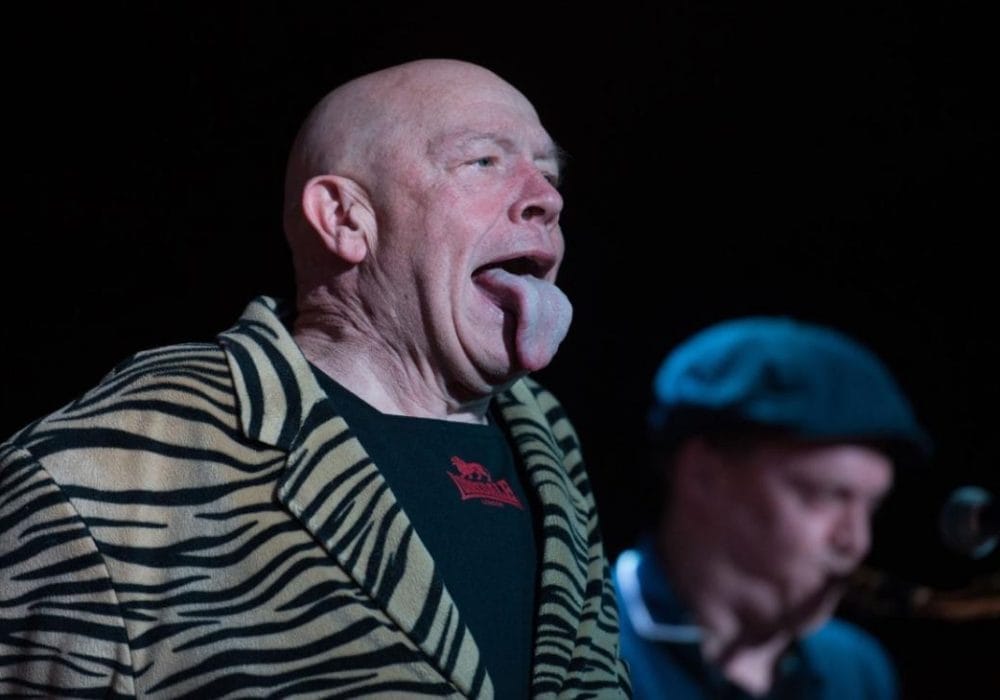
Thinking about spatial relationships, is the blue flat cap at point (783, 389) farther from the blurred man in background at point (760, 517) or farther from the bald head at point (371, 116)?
the bald head at point (371, 116)

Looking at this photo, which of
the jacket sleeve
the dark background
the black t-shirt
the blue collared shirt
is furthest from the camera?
the blue collared shirt

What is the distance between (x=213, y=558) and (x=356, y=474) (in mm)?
193

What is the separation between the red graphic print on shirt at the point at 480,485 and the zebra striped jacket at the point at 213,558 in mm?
161

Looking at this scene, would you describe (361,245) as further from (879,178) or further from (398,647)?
(879,178)

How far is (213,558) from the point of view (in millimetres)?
1391

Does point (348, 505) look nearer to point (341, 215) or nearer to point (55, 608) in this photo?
point (55, 608)

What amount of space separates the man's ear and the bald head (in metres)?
0.02

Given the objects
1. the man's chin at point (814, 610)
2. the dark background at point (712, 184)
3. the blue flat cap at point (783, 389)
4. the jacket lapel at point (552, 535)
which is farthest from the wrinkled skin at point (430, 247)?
the man's chin at point (814, 610)

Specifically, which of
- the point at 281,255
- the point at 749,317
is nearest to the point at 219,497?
the point at 281,255

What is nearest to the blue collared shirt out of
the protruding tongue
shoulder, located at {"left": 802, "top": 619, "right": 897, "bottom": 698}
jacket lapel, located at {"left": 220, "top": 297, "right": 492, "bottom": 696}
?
shoulder, located at {"left": 802, "top": 619, "right": 897, "bottom": 698}

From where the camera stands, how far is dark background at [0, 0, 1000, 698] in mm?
2215

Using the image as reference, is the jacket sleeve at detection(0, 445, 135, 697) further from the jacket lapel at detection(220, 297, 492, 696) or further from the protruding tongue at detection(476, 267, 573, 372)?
the protruding tongue at detection(476, 267, 573, 372)

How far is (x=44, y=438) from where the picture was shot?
4.61 ft

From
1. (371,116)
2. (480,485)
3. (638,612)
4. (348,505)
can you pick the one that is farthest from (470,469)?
(638,612)
